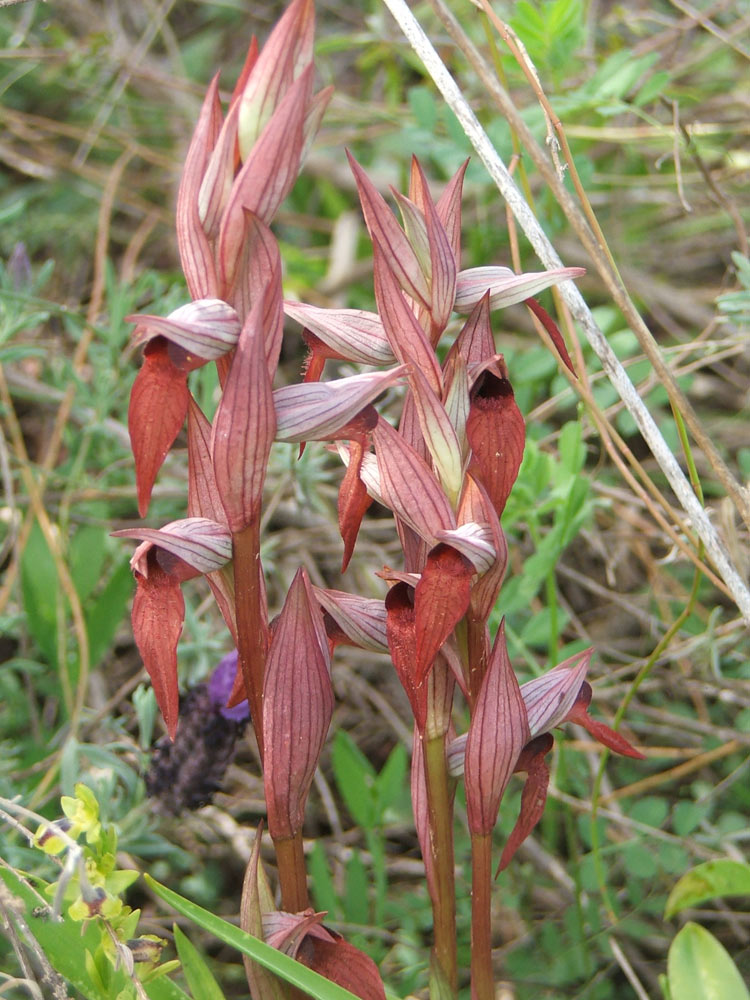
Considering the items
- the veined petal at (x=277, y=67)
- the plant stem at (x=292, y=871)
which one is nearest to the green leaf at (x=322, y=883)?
the plant stem at (x=292, y=871)

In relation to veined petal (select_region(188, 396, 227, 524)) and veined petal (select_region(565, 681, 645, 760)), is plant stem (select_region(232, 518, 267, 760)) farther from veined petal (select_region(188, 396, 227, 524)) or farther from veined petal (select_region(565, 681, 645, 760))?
veined petal (select_region(565, 681, 645, 760))

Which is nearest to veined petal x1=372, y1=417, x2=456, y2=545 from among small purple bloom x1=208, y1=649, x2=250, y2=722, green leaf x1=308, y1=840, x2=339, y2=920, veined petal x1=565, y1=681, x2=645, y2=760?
veined petal x1=565, y1=681, x2=645, y2=760

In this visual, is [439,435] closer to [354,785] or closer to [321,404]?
[321,404]

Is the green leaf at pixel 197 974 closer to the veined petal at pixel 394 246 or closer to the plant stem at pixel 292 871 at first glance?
the plant stem at pixel 292 871

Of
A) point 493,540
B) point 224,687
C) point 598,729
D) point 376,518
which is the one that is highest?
point 493,540

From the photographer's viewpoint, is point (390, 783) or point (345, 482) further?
point (390, 783)

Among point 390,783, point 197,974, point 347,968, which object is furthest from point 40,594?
point 347,968
